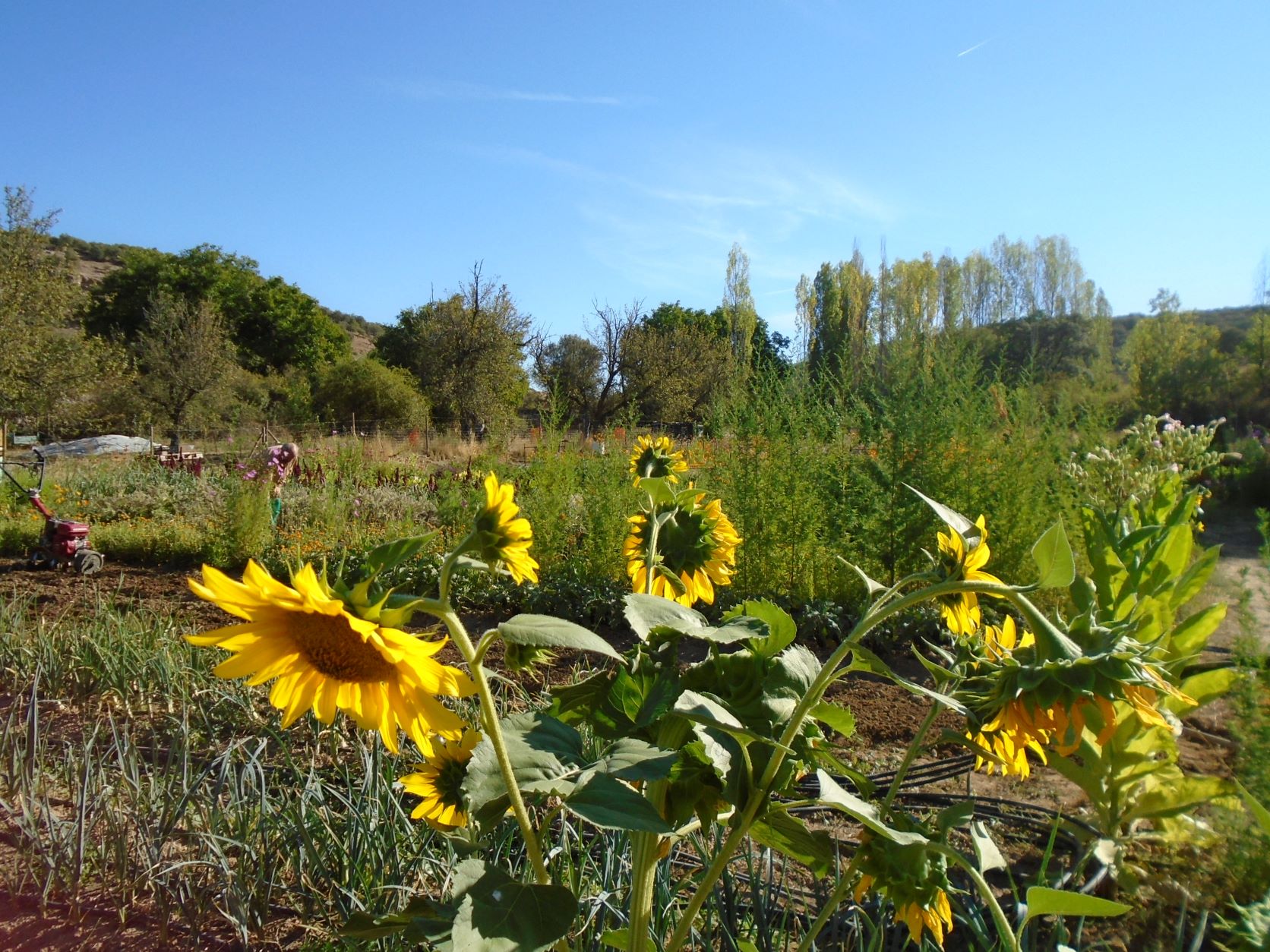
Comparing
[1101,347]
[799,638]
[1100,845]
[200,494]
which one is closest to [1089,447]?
[799,638]

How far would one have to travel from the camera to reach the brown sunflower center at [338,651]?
648 millimetres

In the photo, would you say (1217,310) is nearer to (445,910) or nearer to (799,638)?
Result: (799,638)

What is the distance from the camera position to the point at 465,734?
34.3 inches

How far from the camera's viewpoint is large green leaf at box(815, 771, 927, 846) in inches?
23.4

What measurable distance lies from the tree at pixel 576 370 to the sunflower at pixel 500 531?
22.8 m

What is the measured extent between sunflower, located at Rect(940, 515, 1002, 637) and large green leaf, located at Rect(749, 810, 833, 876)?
25 centimetres

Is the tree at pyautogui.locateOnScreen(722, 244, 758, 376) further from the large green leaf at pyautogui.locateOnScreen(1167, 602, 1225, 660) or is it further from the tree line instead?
the large green leaf at pyautogui.locateOnScreen(1167, 602, 1225, 660)

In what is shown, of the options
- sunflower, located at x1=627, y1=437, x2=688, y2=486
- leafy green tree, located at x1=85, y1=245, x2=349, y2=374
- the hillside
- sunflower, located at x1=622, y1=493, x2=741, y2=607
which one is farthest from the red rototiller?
the hillside

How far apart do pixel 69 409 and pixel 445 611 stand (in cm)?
1697

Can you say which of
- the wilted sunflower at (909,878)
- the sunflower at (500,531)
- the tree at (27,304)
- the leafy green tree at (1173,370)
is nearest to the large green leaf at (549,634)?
the sunflower at (500,531)

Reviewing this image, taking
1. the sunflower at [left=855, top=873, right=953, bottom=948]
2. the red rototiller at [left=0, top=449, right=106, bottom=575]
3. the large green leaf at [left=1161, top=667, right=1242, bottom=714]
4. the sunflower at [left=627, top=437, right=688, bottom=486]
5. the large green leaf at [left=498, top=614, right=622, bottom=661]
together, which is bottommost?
the red rototiller at [left=0, top=449, right=106, bottom=575]

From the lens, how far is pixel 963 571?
73cm

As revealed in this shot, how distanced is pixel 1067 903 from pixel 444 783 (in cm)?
58

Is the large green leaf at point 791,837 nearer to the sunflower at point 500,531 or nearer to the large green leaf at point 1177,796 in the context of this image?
the sunflower at point 500,531
